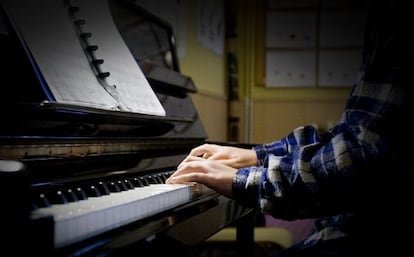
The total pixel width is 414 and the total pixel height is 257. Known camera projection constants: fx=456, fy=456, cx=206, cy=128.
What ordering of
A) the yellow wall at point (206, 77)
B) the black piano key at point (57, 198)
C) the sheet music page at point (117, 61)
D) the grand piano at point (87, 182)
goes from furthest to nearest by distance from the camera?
the yellow wall at point (206, 77), the sheet music page at point (117, 61), the black piano key at point (57, 198), the grand piano at point (87, 182)

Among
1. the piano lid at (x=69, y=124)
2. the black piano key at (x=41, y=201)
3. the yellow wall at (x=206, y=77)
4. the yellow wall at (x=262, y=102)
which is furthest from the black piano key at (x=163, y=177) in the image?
the yellow wall at (x=262, y=102)

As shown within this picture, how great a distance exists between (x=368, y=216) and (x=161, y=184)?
0.45 metres

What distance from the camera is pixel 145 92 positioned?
1341mm

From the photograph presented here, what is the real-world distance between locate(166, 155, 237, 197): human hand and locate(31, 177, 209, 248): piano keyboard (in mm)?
32

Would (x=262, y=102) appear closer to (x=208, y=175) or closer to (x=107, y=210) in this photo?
(x=208, y=175)

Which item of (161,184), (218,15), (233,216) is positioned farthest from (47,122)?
(218,15)

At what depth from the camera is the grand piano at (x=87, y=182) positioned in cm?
63

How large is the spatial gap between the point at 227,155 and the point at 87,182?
51 cm

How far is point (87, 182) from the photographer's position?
885mm

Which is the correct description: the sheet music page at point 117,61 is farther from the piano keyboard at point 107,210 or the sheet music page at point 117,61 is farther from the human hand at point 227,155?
the piano keyboard at point 107,210

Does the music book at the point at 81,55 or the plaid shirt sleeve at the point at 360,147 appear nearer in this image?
the plaid shirt sleeve at the point at 360,147

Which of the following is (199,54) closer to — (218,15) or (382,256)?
(218,15)

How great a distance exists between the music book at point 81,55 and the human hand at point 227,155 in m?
0.17

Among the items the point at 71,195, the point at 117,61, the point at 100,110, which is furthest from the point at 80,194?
the point at 117,61
